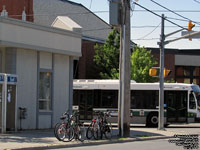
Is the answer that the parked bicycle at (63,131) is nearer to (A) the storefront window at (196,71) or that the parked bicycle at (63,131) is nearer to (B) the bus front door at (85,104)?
(B) the bus front door at (85,104)

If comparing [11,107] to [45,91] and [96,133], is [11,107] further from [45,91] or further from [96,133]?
[96,133]

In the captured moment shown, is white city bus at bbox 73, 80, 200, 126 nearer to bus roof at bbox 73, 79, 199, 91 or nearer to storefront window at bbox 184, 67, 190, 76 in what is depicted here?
bus roof at bbox 73, 79, 199, 91

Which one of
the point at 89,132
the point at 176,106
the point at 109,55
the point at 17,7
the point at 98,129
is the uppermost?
the point at 17,7

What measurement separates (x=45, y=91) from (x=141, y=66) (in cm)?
2348

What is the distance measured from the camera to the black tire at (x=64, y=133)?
18.5 metres

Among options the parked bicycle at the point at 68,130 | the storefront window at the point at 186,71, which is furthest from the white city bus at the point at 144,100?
the storefront window at the point at 186,71

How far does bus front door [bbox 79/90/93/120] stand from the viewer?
3247 cm

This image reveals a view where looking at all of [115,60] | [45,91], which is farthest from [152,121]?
[115,60]

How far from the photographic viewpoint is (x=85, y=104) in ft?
108

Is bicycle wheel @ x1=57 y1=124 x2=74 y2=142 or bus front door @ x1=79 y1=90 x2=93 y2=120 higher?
bus front door @ x1=79 y1=90 x2=93 y2=120

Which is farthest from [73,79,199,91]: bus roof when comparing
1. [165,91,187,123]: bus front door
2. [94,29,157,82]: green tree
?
[94,29,157,82]: green tree

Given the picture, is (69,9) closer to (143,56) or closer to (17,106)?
(143,56)

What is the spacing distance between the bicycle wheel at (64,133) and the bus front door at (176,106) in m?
14.7

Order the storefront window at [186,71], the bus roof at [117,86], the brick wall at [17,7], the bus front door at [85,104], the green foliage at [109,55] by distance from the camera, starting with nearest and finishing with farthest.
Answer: the brick wall at [17,7], the bus front door at [85,104], the bus roof at [117,86], the green foliage at [109,55], the storefront window at [186,71]
